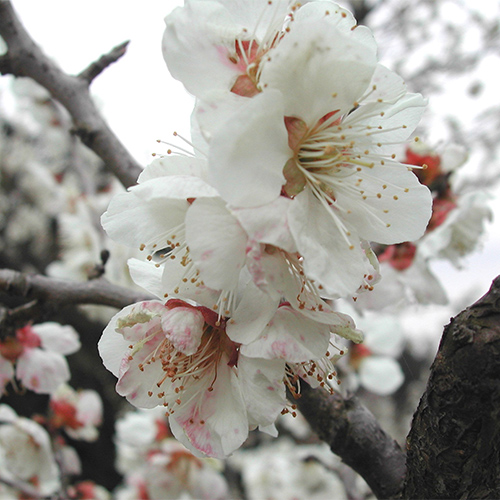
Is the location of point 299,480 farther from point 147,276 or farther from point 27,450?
point 147,276

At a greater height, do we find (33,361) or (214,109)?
(214,109)

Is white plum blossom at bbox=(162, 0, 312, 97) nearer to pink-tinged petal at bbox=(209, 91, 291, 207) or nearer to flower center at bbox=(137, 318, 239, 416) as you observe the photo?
pink-tinged petal at bbox=(209, 91, 291, 207)

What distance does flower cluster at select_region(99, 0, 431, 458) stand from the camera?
0.53m

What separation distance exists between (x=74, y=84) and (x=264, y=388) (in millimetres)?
1013

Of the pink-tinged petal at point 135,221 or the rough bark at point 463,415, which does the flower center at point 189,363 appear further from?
the rough bark at point 463,415

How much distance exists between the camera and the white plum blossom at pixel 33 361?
1228 mm

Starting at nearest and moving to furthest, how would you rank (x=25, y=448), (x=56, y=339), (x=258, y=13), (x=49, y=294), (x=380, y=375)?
(x=258, y=13), (x=49, y=294), (x=56, y=339), (x=25, y=448), (x=380, y=375)

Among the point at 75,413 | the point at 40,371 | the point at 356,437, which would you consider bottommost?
the point at 75,413

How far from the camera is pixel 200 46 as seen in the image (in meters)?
0.57

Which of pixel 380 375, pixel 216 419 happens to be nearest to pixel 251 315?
pixel 216 419

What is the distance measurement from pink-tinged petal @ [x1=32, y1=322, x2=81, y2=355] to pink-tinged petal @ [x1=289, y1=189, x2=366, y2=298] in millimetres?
954

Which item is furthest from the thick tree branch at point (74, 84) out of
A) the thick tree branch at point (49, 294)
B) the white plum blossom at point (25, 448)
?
the white plum blossom at point (25, 448)

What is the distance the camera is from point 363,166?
0.62 meters

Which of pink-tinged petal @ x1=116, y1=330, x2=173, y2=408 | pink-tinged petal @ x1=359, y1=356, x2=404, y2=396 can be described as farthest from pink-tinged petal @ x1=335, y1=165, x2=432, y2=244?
pink-tinged petal @ x1=359, y1=356, x2=404, y2=396
